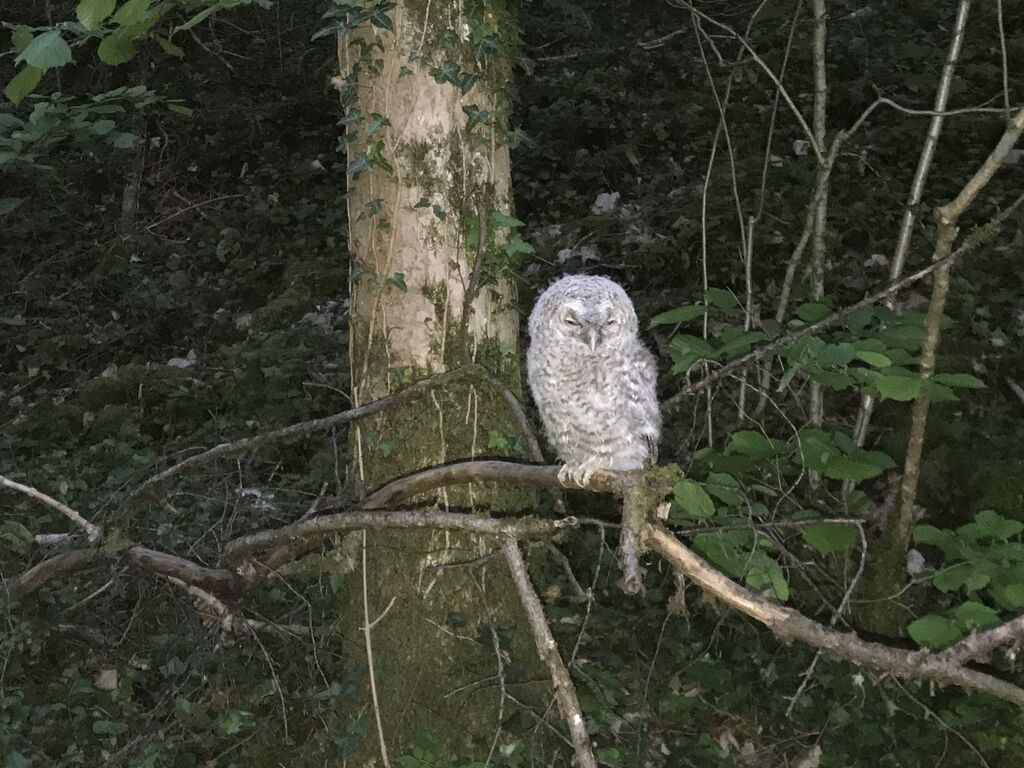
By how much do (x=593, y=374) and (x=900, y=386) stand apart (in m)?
0.83

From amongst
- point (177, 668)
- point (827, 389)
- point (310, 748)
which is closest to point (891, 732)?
point (827, 389)

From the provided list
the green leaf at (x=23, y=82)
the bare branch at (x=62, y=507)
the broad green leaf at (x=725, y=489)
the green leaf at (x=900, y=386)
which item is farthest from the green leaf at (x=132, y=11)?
the green leaf at (x=900, y=386)

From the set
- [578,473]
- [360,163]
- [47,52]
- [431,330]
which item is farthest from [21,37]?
[578,473]

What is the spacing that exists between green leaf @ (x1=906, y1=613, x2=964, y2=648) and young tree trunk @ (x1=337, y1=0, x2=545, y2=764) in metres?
1.10

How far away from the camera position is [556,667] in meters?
1.59

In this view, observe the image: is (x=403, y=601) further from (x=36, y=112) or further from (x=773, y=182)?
(x=773, y=182)

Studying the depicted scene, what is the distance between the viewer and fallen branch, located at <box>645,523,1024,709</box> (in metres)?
1.36

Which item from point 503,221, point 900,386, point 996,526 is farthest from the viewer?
point 503,221

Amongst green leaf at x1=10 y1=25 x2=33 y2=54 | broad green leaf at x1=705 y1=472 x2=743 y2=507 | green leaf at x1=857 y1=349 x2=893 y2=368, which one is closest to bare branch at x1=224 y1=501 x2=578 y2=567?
broad green leaf at x1=705 y1=472 x2=743 y2=507

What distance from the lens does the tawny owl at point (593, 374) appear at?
248cm

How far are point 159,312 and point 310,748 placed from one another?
4.67 m

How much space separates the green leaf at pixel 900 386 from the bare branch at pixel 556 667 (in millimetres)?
1018

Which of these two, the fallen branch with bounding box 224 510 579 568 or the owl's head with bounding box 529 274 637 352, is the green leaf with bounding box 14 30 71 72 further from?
the owl's head with bounding box 529 274 637 352

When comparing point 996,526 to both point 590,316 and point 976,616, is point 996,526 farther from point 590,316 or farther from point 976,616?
point 590,316
